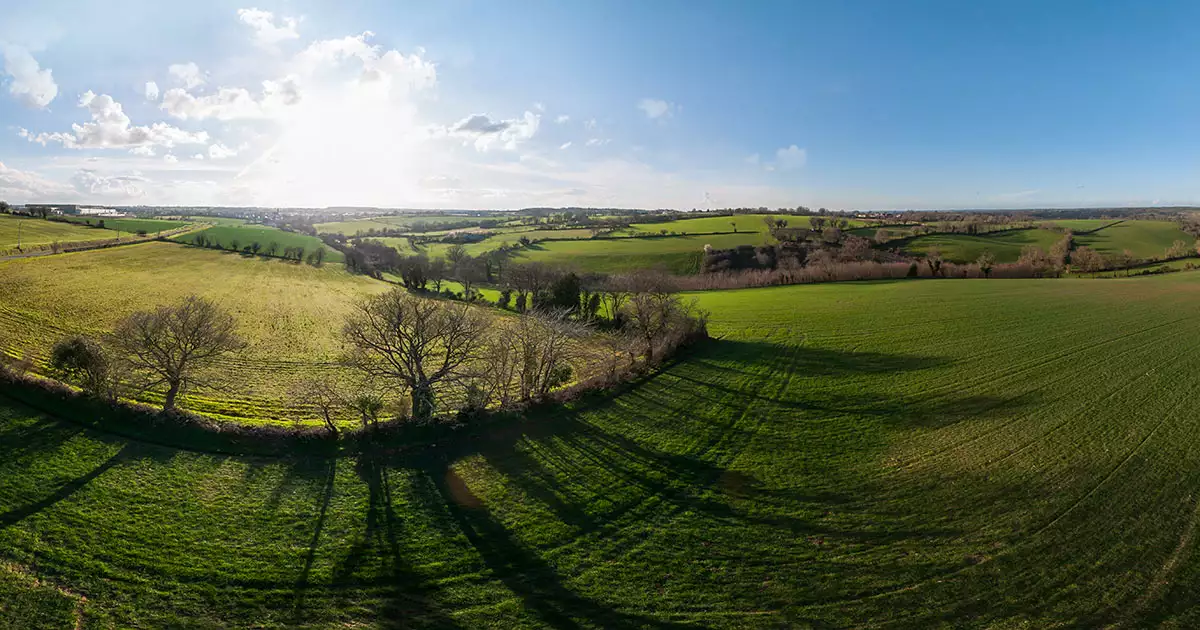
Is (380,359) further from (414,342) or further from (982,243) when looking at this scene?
(982,243)

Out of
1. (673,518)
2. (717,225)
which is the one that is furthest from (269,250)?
(673,518)

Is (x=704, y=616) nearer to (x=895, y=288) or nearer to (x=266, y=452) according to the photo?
(x=266, y=452)

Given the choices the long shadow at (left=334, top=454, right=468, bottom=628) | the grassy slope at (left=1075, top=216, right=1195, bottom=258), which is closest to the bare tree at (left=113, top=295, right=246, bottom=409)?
the long shadow at (left=334, top=454, right=468, bottom=628)

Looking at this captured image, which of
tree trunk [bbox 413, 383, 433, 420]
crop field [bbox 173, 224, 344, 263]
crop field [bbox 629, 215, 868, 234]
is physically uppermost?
crop field [bbox 629, 215, 868, 234]

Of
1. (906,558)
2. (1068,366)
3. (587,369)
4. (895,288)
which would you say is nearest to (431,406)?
(587,369)

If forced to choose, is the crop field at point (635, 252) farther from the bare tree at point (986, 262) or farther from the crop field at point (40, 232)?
the crop field at point (40, 232)

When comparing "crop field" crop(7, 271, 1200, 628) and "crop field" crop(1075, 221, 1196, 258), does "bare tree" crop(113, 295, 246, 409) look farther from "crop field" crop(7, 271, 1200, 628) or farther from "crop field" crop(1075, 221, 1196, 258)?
"crop field" crop(1075, 221, 1196, 258)
